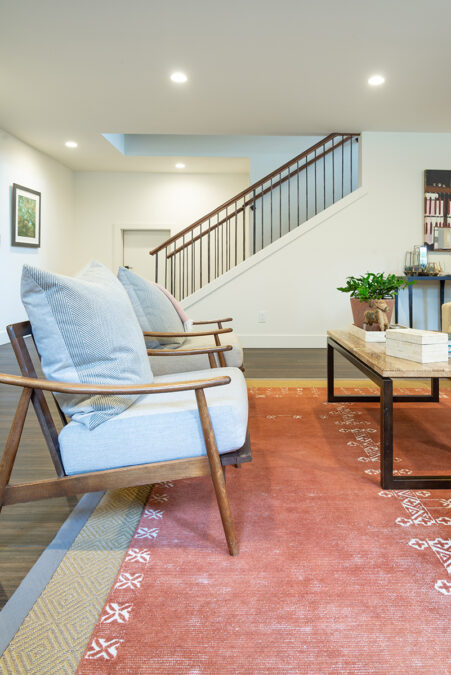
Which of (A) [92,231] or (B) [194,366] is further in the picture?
(A) [92,231]

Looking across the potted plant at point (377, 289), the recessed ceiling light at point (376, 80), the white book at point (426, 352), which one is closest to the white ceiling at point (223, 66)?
the recessed ceiling light at point (376, 80)

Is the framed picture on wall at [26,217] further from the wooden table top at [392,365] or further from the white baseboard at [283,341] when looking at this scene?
the wooden table top at [392,365]

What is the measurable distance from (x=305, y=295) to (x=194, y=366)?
371 centimetres

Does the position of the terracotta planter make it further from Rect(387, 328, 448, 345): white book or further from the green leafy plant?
Rect(387, 328, 448, 345): white book

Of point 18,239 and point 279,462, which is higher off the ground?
point 18,239

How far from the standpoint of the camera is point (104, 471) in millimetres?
1467

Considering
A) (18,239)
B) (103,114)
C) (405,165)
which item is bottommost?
(18,239)

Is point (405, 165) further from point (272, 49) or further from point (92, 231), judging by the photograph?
point (92, 231)

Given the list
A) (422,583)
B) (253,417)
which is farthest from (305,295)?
(422,583)

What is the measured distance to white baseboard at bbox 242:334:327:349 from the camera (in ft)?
20.6

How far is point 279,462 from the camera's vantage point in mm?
2201

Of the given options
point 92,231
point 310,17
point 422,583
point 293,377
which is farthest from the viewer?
point 92,231

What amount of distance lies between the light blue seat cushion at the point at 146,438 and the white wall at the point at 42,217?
530 centimetres

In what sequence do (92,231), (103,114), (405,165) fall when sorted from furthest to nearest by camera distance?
1. (92,231)
2. (405,165)
3. (103,114)
